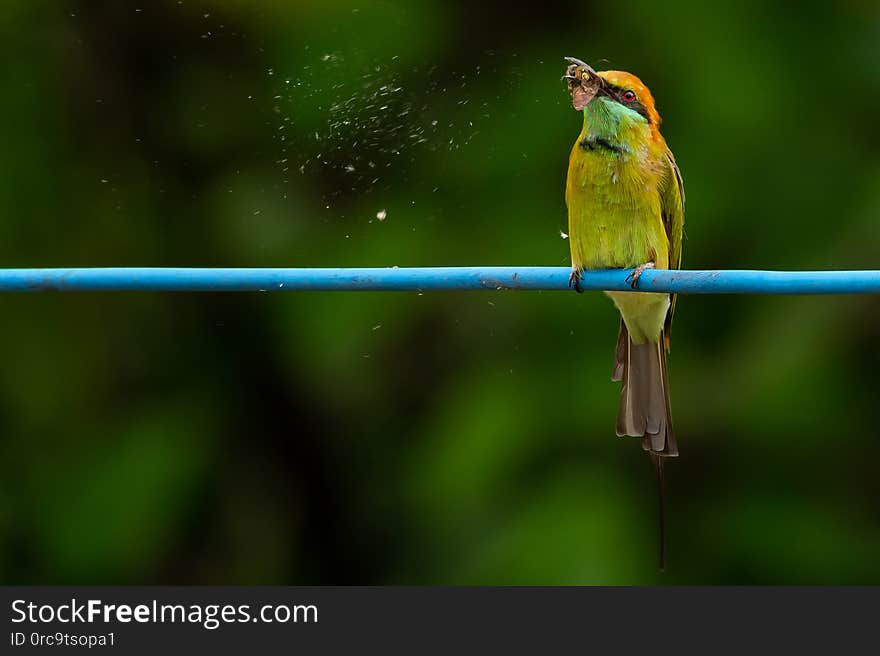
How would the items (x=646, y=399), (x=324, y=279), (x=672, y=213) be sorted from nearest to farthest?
(x=324, y=279), (x=646, y=399), (x=672, y=213)

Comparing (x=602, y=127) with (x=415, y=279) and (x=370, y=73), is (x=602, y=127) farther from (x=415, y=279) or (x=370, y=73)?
(x=415, y=279)

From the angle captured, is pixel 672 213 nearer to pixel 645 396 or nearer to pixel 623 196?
pixel 623 196

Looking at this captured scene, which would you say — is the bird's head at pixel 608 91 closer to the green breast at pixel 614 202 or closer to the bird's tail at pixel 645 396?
the green breast at pixel 614 202

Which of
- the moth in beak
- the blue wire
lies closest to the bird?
the moth in beak

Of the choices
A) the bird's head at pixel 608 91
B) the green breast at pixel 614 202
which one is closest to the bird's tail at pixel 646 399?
the green breast at pixel 614 202

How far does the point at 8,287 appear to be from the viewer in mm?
1590

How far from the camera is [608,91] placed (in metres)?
2.30

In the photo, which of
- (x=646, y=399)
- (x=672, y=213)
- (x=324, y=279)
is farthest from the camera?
(x=672, y=213)

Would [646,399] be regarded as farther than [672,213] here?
No

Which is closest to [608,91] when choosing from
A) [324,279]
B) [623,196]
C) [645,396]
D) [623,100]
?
[623,100]

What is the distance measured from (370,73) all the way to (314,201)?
30cm

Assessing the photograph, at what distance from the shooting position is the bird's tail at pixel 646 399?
218 cm

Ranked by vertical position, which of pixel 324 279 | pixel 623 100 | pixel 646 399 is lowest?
pixel 646 399

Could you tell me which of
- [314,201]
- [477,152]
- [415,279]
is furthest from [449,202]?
[415,279]
